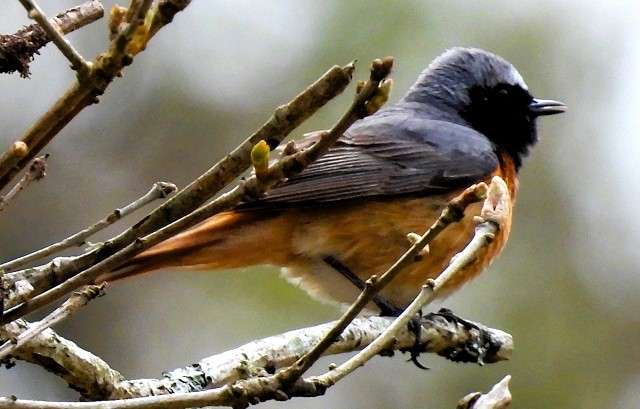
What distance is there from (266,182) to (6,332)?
0.57 m

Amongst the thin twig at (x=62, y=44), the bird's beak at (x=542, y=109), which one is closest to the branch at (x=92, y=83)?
the thin twig at (x=62, y=44)

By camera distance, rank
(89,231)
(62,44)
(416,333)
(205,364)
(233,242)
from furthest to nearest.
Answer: (233,242) → (416,333) → (205,364) → (89,231) → (62,44)

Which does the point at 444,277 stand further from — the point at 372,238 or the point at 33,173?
the point at 372,238

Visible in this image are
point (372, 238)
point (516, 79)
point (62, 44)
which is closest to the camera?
point (62, 44)

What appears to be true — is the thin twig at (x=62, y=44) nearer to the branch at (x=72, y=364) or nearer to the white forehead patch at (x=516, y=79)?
the branch at (x=72, y=364)

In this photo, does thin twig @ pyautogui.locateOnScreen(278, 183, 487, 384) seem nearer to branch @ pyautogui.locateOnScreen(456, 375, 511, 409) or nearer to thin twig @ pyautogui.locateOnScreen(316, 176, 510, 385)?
thin twig @ pyautogui.locateOnScreen(316, 176, 510, 385)

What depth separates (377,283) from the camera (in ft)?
6.05

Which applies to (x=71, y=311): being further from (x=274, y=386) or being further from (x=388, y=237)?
(x=388, y=237)

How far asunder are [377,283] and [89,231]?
58cm

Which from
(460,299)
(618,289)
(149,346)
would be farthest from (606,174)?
(149,346)

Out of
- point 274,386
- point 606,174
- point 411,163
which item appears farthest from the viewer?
point 606,174

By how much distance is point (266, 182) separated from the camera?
1.87 m

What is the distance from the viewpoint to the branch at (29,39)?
209 cm

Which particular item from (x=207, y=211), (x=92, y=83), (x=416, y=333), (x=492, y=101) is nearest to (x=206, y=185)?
(x=207, y=211)
